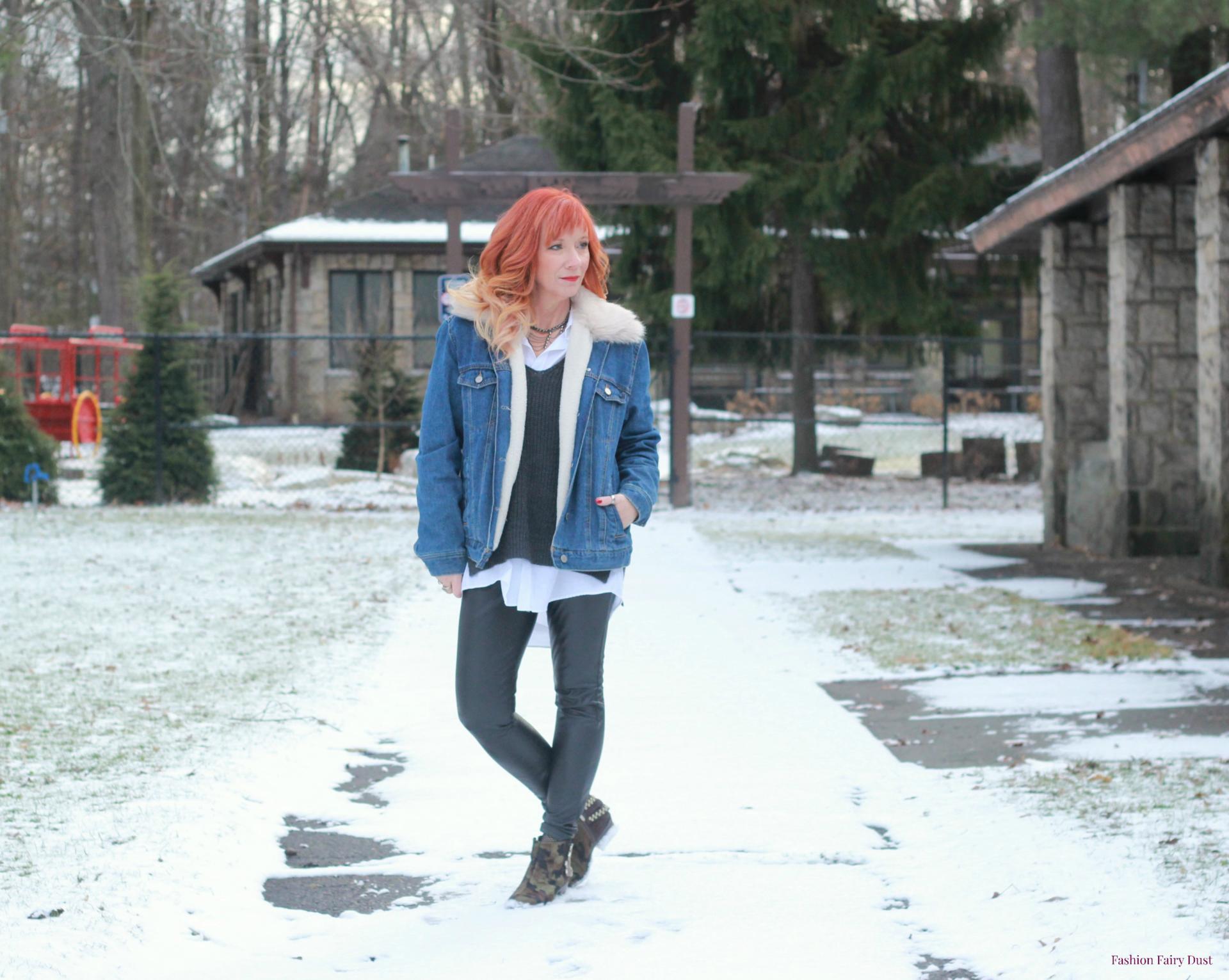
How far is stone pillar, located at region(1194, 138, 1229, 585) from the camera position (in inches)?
377

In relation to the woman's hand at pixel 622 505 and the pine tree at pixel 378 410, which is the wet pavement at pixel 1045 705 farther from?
the pine tree at pixel 378 410

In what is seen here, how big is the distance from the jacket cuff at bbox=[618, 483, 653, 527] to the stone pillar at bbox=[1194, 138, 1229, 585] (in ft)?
22.8

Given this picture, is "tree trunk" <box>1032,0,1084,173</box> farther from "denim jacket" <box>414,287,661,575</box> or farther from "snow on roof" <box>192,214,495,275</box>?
"denim jacket" <box>414,287,661,575</box>

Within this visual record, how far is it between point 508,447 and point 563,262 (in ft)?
1.54

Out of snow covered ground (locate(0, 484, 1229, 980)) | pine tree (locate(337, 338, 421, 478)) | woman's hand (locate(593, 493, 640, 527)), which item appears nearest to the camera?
snow covered ground (locate(0, 484, 1229, 980))

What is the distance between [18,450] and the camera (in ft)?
53.4

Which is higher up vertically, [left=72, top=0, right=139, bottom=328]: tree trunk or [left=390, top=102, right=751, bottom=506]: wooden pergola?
[left=72, top=0, right=139, bottom=328]: tree trunk

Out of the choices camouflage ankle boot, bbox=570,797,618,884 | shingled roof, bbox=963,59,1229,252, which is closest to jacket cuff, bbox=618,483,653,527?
camouflage ankle boot, bbox=570,797,618,884

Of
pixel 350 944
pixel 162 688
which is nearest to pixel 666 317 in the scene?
pixel 162 688

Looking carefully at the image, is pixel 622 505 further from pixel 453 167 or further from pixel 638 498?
pixel 453 167

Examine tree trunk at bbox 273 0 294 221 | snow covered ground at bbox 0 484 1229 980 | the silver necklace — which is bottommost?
snow covered ground at bbox 0 484 1229 980

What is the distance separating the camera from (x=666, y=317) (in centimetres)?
1994

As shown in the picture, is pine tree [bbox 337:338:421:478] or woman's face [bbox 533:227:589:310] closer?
woman's face [bbox 533:227:589:310]

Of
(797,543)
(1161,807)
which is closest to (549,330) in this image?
(1161,807)
